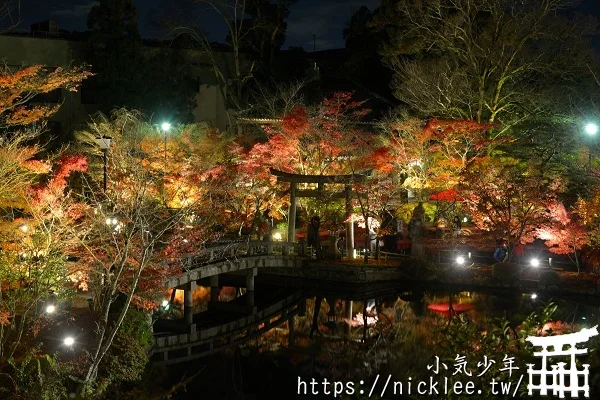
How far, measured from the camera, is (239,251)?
25703 mm

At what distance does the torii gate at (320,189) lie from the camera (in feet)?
90.2

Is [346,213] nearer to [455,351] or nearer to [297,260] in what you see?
[297,260]

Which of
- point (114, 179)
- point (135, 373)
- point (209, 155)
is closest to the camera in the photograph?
point (135, 373)

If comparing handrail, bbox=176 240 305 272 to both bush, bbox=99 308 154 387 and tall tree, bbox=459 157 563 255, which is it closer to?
bush, bbox=99 308 154 387

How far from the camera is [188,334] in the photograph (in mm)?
20984

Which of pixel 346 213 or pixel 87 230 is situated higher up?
pixel 346 213

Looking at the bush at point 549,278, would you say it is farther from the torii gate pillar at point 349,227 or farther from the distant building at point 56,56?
the distant building at point 56,56

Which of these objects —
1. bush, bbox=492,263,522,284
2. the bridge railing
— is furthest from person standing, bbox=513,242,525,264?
the bridge railing

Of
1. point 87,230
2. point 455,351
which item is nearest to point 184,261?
point 87,230

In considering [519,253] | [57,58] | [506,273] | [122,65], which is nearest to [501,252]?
[519,253]

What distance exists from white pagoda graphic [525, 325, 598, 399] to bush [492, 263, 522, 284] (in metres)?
17.1

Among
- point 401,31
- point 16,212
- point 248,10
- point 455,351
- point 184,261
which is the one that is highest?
point 248,10

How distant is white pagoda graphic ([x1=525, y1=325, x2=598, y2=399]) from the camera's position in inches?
340

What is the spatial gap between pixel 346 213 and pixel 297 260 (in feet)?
9.32
